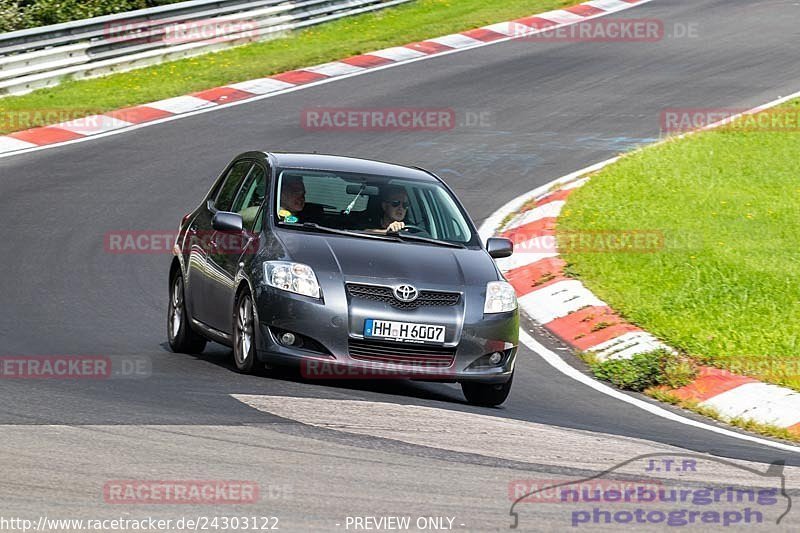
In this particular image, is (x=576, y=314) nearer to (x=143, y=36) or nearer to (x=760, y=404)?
(x=760, y=404)

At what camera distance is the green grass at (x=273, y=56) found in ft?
70.5

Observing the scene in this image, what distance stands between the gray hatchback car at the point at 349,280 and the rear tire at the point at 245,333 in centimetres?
1

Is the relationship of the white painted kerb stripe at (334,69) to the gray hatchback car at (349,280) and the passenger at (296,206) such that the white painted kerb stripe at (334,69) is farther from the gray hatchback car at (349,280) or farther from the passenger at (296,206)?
the passenger at (296,206)

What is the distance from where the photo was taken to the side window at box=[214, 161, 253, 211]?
1120 centimetres

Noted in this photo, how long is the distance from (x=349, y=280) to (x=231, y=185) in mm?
2236

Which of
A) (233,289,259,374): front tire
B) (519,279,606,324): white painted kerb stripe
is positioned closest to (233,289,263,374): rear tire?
(233,289,259,374): front tire

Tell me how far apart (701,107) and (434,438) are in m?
14.9

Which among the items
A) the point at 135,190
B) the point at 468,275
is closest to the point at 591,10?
the point at 135,190

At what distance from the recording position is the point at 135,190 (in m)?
17.3

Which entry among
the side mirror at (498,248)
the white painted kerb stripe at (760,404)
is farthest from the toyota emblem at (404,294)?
the white painted kerb stripe at (760,404)

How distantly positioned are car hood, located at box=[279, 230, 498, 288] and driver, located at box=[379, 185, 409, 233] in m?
0.32

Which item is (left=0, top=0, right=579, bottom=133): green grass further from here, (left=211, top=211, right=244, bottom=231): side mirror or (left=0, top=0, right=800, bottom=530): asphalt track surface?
(left=211, top=211, right=244, bottom=231): side mirror

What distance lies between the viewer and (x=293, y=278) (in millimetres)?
9516

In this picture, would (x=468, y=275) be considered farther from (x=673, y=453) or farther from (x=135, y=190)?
(x=135, y=190)
